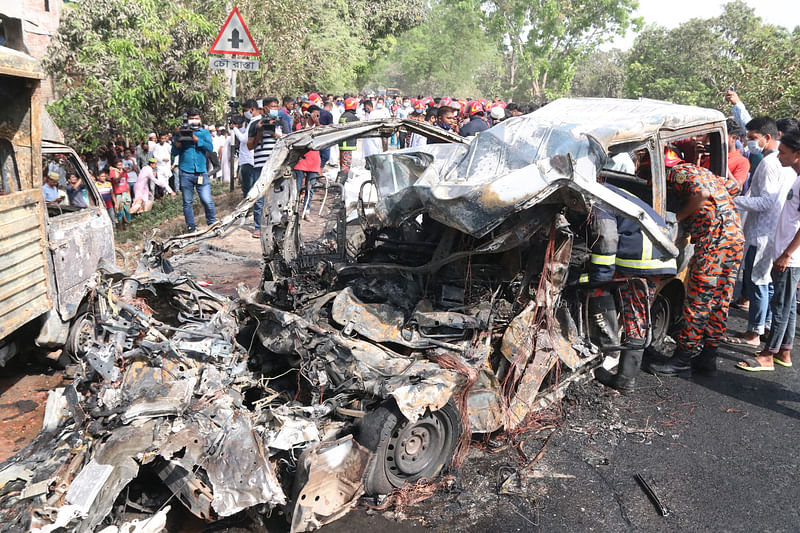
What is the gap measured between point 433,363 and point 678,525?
1.81 meters

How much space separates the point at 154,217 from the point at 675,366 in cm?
879

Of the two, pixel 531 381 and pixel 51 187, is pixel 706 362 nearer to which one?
pixel 531 381

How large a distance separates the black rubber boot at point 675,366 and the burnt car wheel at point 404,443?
2.84m

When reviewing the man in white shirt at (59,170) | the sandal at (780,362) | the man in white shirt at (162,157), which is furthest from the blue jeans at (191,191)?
the sandal at (780,362)

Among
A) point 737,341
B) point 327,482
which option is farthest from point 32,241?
point 737,341

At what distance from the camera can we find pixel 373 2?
2547cm

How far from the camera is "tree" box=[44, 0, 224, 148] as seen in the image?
9.60 m

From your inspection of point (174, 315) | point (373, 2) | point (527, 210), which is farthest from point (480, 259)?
→ point (373, 2)

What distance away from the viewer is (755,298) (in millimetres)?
5949

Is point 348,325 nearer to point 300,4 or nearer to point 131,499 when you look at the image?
point 131,499

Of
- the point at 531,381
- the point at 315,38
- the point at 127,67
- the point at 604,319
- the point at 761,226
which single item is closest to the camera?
the point at 531,381

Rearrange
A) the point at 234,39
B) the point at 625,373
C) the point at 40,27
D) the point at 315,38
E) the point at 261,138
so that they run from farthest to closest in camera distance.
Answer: the point at 315,38, the point at 40,27, the point at 261,138, the point at 234,39, the point at 625,373

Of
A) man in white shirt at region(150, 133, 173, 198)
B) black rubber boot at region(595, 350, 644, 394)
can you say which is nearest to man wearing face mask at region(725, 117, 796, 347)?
black rubber boot at region(595, 350, 644, 394)

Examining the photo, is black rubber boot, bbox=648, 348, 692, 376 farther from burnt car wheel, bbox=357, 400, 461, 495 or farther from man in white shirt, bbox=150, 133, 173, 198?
man in white shirt, bbox=150, 133, 173, 198
